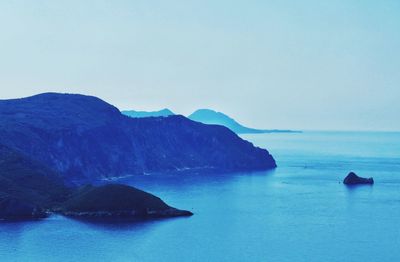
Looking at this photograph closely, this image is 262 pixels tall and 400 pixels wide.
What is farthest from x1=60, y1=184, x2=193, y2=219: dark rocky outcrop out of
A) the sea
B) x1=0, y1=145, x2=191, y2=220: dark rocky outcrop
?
the sea

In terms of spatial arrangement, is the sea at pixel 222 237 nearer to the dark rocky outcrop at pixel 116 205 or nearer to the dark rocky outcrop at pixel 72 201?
the dark rocky outcrop at pixel 116 205

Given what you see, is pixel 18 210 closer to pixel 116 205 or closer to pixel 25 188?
pixel 25 188

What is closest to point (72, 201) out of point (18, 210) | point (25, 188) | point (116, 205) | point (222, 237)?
point (116, 205)

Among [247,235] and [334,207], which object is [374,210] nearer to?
[334,207]

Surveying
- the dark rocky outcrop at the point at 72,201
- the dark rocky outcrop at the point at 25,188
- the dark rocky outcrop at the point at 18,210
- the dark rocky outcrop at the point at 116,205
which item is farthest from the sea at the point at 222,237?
the dark rocky outcrop at the point at 25,188

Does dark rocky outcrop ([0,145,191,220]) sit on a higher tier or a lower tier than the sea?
higher

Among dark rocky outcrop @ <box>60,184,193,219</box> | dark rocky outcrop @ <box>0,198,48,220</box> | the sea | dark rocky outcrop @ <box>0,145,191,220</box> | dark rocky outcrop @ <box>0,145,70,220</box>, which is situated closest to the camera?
the sea

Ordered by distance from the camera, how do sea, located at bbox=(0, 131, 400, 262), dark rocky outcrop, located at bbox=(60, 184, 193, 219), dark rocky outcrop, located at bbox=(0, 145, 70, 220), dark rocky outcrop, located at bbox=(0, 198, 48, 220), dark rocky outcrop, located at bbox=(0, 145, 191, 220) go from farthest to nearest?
dark rocky outcrop, located at bbox=(60, 184, 193, 219)
dark rocky outcrop, located at bbox=(0, 145, 191, 220)
dark rocky outcrop, located at bbox=(0, 145, 70, 220)
dark rocky outcrop, located at bbox=(0, 198, 48, 220)
sea, located at bbox=(0, 131, 400, 262)

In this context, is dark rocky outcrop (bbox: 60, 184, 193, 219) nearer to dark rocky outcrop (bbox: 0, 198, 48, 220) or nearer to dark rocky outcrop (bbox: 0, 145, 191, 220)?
dark rocky outcrop (bbox: 0, 145, 191, 220)

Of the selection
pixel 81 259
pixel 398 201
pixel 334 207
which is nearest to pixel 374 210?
pixel 334 207
